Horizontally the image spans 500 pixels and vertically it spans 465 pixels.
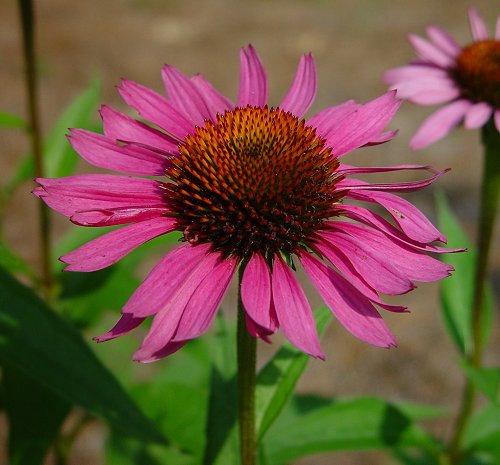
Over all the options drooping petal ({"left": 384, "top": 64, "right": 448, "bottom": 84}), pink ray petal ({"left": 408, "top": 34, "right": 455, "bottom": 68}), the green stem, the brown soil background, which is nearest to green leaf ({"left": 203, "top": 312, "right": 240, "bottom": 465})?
the green stem

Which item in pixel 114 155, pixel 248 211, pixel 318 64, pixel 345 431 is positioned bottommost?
pixel 345 431

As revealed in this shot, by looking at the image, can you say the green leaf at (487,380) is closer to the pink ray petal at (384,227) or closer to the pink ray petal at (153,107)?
the pink ray petal at (384,227)

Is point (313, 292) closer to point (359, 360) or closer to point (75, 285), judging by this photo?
point (359, 360)

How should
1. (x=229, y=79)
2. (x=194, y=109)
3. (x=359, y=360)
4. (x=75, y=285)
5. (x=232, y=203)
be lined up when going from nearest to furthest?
1. (x=232, y=203)
2. (x=194, y=109)
3. (x=75, y=285)
4. (x=359, y=360)
5. (x=229, y=79)

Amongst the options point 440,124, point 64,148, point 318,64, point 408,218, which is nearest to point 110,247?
point 408,218

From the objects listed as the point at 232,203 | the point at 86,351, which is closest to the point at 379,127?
the point at 232,203

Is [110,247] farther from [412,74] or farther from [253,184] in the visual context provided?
[412,74]
